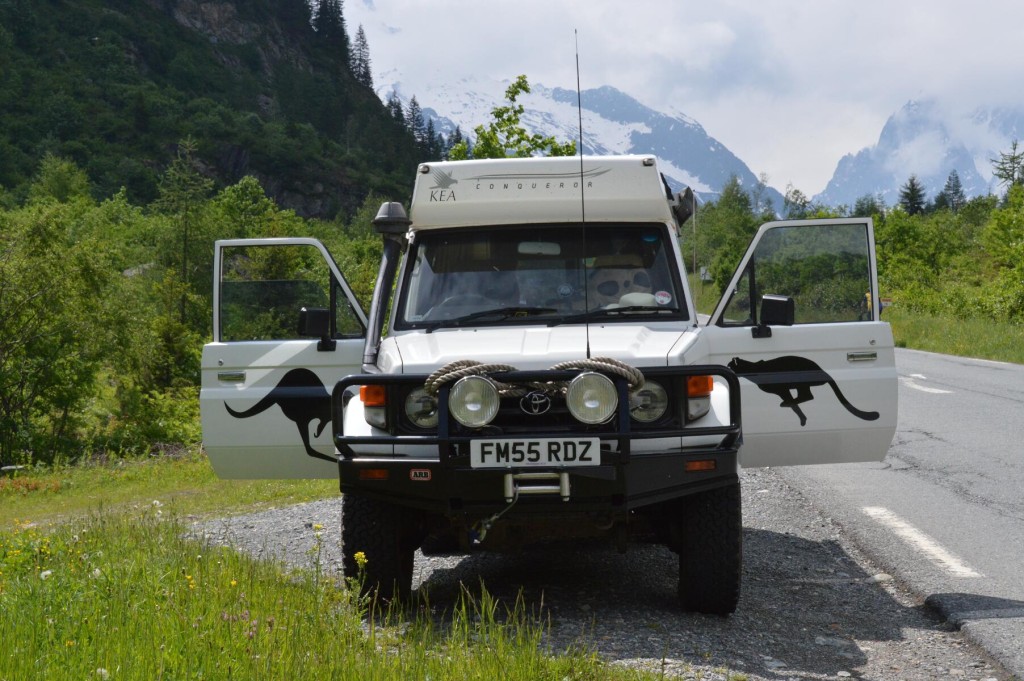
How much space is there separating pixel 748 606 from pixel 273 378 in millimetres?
2904

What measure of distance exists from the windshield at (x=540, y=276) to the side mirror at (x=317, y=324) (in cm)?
40

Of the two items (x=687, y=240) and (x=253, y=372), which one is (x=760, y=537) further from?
(x=253, y=372)

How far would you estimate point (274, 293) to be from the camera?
673cm

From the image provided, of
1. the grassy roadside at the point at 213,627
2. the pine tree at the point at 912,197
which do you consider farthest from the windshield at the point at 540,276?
the pine tree at the point at 912,197

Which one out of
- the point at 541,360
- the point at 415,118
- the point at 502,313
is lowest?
the point at 541,360

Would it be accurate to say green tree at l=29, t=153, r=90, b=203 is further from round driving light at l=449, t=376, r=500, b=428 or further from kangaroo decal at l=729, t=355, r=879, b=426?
round driving light at l=449, t=376, r=500, b=428

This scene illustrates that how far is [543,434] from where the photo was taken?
502 cm

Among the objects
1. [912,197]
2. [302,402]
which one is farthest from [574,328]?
[912,197]

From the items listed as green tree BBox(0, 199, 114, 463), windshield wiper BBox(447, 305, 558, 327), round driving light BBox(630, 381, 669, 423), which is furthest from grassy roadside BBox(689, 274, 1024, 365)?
green tree BBox(0, 199, 114, 463)

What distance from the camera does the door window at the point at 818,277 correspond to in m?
6.39

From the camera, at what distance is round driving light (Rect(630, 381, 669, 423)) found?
5254 millimetres

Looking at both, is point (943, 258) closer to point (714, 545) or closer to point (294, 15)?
point (714, 545)

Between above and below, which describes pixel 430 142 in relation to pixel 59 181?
above

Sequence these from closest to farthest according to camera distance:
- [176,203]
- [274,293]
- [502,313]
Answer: [502,313] < [274,293] < [176,203]
